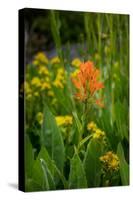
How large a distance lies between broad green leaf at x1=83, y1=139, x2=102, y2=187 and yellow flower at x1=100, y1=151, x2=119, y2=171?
0.16ft

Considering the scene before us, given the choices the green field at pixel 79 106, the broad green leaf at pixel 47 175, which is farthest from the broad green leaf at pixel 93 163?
the broad green leaf at pixel 47 175

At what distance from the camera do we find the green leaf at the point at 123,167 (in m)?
4.59

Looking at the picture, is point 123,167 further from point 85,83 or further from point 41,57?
point 41,57

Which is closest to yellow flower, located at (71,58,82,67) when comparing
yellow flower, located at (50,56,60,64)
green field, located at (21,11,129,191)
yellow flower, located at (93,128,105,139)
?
green field, located at (21,11,129,191)

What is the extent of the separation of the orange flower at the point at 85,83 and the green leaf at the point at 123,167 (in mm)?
427

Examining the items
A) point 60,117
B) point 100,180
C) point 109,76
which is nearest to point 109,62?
point 109,76

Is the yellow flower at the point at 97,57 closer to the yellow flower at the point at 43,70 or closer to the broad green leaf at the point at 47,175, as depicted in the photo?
the yellow flower at the point at 43,70

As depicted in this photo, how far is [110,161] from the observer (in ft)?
15.1

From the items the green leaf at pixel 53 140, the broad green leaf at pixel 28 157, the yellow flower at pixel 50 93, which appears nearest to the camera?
the broad green leaf at pixel 28 157

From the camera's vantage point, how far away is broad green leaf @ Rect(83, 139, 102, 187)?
4.48 meters

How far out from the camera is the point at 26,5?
4.50 metres

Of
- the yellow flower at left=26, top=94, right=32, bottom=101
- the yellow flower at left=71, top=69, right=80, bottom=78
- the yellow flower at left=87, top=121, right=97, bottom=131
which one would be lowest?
the yellow flower at left=87, top=121, right=97, bottom=131

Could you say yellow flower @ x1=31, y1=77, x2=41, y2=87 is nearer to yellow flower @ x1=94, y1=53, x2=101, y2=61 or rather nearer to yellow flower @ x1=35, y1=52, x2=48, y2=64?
Result: yellow flower @ x1=35, y1=52, x2=48, y2=64

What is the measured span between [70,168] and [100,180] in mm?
280
